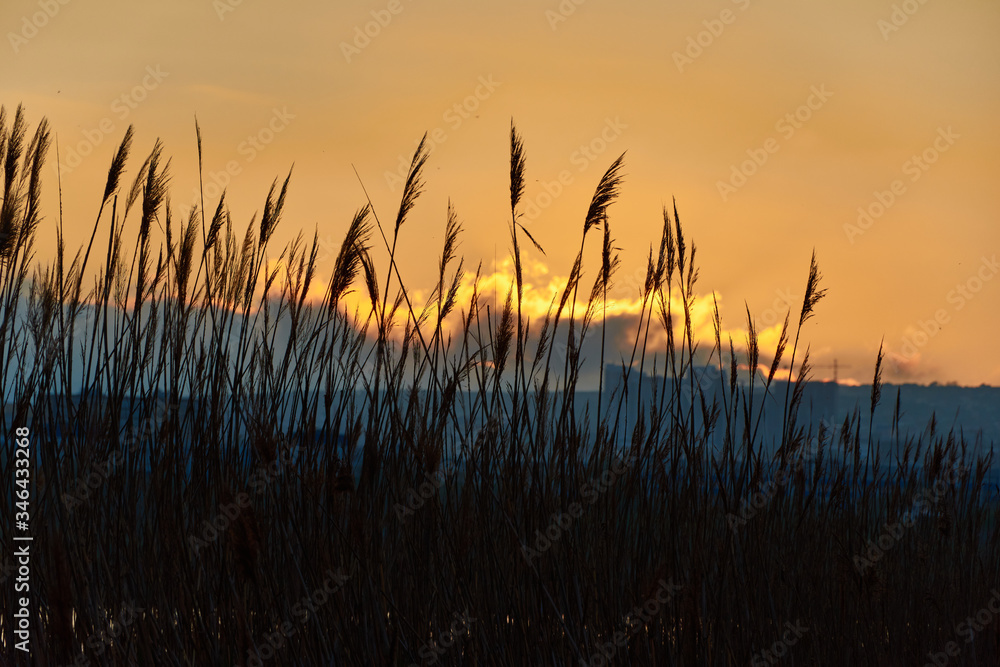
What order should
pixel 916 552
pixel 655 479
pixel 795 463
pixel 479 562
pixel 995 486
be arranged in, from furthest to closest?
pixel 995 486, pixel 916 552, pixel 795 463, pixel 655 479, pixel 479 562

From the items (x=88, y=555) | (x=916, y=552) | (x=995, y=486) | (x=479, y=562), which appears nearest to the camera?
(x=479, y=562)

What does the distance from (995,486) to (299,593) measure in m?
4.09

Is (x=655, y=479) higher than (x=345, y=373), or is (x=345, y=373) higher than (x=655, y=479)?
(x=345, y=373)

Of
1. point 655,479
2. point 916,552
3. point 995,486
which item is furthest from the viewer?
point 995,486

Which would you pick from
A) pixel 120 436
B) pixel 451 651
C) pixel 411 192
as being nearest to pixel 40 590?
pixel 120 436

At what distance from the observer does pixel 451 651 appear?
7.09 feet

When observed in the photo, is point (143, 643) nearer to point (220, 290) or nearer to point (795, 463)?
point (220, 290)

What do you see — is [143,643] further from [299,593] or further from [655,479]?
[655,479]

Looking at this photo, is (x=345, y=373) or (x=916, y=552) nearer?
(x=345, y=373)

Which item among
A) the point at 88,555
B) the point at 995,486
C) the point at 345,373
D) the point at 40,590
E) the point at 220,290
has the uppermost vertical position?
the point at 220,290

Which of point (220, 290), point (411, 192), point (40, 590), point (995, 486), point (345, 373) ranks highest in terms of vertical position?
point (411, 192)

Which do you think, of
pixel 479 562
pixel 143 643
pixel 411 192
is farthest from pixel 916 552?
pixel 143 643

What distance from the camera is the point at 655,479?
2777mm

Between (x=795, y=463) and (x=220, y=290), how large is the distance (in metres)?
2.10
